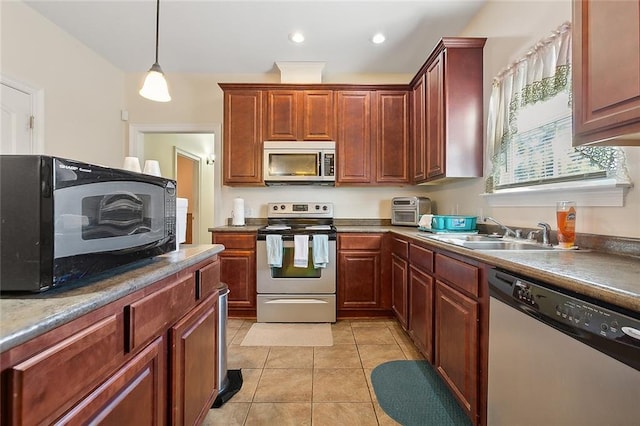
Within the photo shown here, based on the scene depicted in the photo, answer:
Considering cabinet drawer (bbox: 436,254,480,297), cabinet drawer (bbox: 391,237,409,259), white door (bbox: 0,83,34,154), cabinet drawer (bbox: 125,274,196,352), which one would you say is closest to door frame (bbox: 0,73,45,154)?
white door (bbox: 0,83,34,154)

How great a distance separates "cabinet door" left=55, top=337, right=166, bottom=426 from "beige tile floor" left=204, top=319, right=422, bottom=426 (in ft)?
2.60

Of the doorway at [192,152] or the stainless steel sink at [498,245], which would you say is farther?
the doorway at [192,152]

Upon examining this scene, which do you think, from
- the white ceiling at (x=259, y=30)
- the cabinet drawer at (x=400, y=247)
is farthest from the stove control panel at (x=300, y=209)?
the white ceiling at (x=259, y=30)

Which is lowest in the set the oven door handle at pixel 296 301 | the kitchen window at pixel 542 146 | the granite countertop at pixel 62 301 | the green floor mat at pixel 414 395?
the green floor mat at pixel 414 395

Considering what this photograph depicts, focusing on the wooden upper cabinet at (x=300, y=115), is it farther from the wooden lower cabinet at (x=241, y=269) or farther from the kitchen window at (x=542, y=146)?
the kitchen window at (x=542, y=146)

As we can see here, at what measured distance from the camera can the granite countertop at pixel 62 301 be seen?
0.51m

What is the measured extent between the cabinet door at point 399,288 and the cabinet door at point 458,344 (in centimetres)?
65

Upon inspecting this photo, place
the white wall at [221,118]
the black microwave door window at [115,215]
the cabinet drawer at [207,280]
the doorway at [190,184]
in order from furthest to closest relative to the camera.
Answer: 1. the doorway at [190,184]
2. the white wall at [221,118]
3. the cabinet drawer at [207,280]
4. the black microwave door window at [115,215]

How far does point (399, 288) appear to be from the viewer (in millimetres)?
2674

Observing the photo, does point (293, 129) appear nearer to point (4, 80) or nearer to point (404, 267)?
point (404, 267)

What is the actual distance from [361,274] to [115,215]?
242 cm

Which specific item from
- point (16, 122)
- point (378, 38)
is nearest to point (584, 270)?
point (378, 38)

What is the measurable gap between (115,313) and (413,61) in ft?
11.9

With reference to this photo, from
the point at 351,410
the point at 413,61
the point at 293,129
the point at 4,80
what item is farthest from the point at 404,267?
the point at 4,80
